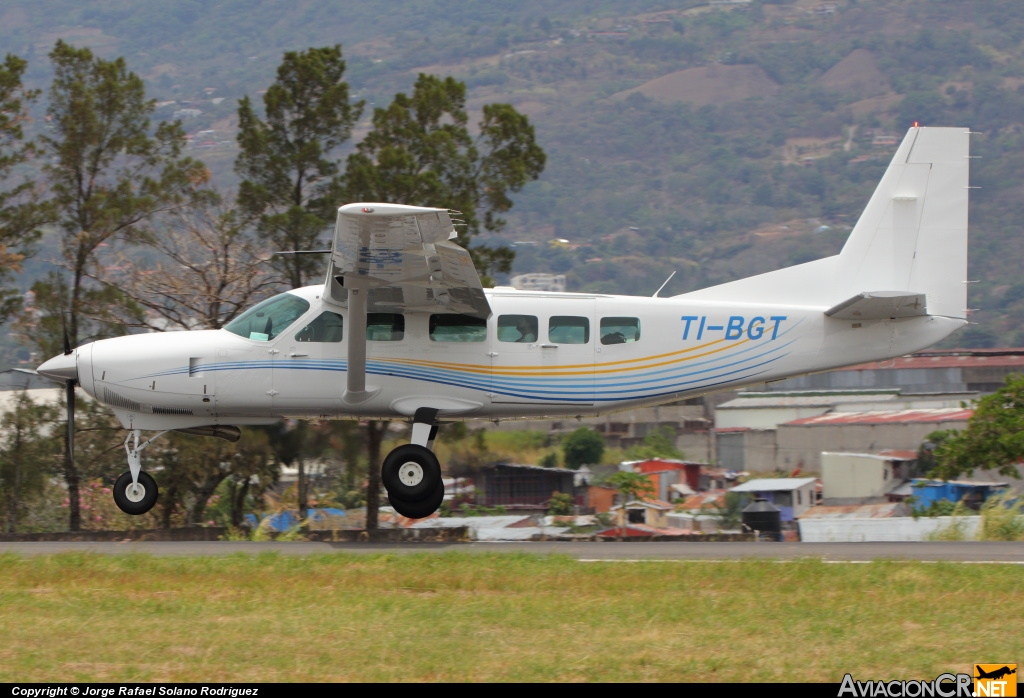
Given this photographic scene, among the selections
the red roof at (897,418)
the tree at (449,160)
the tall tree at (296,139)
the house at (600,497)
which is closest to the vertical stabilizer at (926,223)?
the tree at (449,160)

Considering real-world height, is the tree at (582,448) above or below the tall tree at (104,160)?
below

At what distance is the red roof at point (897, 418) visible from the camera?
51.1 metres

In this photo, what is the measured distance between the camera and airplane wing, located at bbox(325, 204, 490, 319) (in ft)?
38.1

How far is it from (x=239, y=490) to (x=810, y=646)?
18.3m

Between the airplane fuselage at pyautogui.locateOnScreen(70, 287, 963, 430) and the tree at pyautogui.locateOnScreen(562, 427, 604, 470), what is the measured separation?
36.5 m

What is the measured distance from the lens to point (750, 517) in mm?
18484

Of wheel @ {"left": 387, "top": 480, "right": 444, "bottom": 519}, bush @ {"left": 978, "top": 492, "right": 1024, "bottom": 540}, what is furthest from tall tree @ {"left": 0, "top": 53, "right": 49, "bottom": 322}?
bush @ {"left": 978, "top": 492, "right": 1024, "bottom": 540}

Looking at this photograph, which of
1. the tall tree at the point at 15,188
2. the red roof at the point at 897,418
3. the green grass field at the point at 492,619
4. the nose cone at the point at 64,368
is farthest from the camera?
the red roof at the point at 897,418

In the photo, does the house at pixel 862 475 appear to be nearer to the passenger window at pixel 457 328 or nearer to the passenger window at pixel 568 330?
the passenger window at pixel 568 330

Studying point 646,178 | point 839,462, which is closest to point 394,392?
point 839,462

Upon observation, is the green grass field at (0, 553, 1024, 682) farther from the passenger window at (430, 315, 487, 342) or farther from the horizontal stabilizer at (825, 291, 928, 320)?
the horizontal stabilizer at (825, 291, 928, 320)

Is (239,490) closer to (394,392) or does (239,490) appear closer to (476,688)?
(394,392)

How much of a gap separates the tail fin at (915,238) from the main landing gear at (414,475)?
4378mm

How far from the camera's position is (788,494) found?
40219mm
